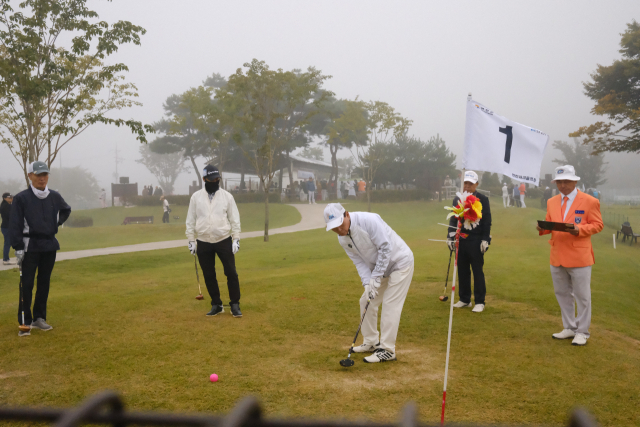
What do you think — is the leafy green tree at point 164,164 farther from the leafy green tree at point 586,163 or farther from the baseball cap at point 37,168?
the baseball cap at point 37,168

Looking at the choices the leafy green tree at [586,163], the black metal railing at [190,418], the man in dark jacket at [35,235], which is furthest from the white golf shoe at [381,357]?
the leafy green tree at [586,163]

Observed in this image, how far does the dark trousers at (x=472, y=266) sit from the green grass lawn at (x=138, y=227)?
1688cm

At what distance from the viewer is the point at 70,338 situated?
22.3 feet

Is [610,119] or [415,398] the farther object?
[610,119]

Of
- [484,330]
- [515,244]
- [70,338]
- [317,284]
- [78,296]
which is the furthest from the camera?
[515,244]

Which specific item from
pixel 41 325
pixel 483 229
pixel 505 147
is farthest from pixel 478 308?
pixel 41 325

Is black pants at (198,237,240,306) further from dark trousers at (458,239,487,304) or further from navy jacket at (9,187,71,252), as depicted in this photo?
dark trousers at (458,239,487,304)

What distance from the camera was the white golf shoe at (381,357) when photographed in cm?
589

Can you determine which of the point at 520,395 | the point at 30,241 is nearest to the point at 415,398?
the point at 520,395

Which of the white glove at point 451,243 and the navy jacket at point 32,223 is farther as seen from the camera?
the white glove at point 451,243

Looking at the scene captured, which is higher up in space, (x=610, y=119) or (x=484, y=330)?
(x=610, y=119)

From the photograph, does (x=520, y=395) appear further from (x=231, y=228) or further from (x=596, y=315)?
(x=231, y=228)

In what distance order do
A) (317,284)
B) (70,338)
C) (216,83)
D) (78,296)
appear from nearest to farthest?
(70,338) < (78,296) < (317,284) < (216,83)

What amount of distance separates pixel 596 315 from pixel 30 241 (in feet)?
29.0
